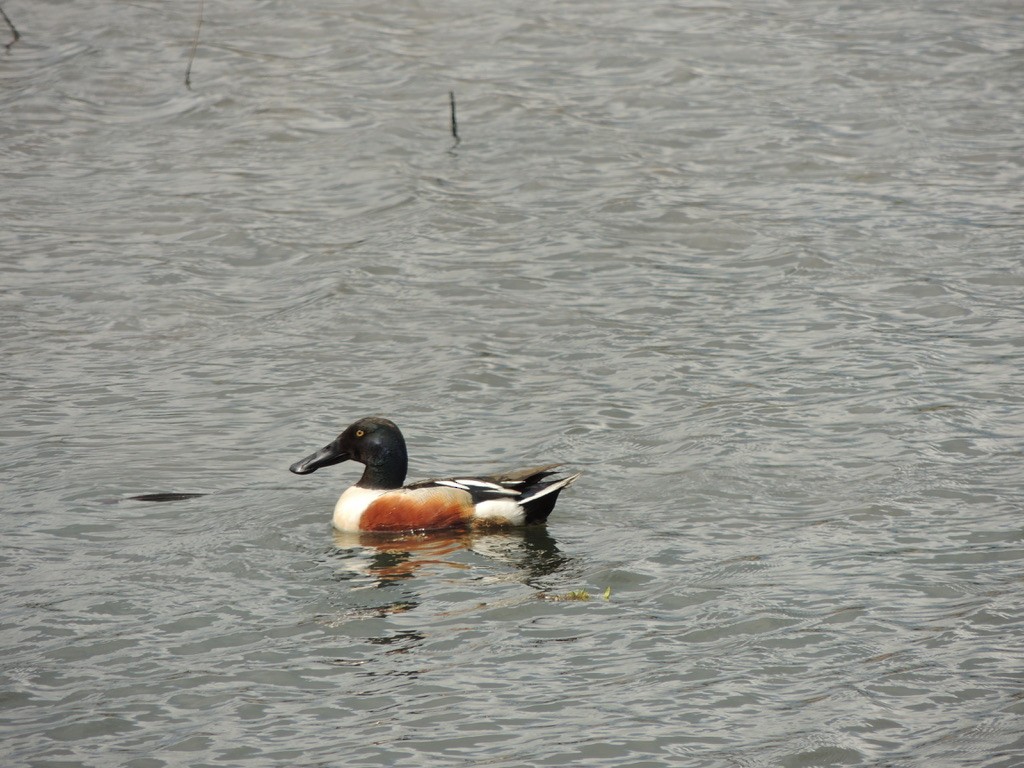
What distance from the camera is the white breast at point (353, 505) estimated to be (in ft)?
28.9

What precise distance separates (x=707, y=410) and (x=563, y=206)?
479 centimetres

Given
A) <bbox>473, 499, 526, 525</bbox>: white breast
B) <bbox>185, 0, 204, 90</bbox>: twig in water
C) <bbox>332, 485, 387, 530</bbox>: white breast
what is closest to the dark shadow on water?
<bbox>332, 485, 387, 530</bbox>: white breast

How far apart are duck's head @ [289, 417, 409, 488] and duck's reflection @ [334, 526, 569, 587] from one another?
1.27 ft

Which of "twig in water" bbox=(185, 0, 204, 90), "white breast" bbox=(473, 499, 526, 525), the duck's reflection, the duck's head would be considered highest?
"twig in water" bbox=(185, 0, 204, 90)

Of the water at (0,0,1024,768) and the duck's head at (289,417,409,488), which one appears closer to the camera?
the water at (0,0,1024,768)

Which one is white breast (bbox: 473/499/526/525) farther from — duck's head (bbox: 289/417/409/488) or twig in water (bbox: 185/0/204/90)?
twig in water (bbox: 185/0/204/90)

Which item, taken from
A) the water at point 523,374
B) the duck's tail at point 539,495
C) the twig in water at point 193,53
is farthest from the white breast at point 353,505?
the twig in water at point 193,53

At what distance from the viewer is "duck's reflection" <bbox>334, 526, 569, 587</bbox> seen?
27.0 ft

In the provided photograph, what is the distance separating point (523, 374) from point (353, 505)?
8.75ft

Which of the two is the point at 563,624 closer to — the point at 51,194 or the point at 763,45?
the point at 51,194

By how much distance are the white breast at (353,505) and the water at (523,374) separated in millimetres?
187

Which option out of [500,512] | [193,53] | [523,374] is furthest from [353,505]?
[193,53]

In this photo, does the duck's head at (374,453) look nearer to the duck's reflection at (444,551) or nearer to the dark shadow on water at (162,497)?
the duck's reflection at (444,551)

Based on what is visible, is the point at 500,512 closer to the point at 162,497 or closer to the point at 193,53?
the point at 162,497
